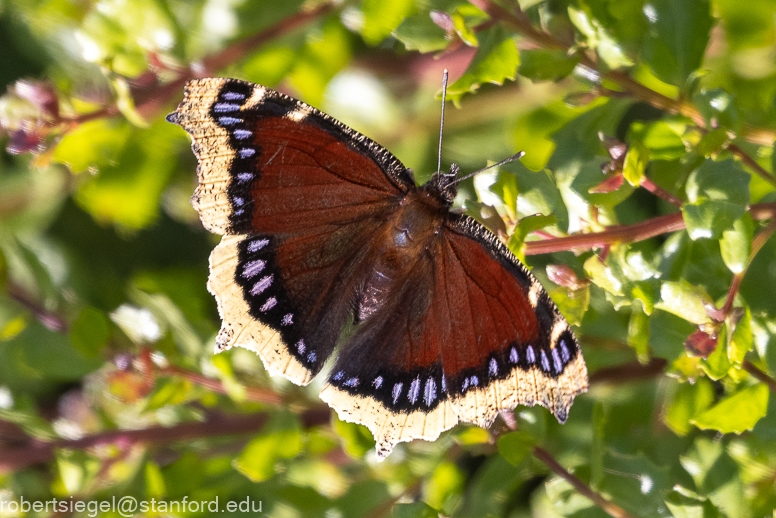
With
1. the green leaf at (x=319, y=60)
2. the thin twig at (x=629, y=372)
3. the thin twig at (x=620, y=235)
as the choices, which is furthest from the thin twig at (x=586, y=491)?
the green leaf at (x=319, y=60)

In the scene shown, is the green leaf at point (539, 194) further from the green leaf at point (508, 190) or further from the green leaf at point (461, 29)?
the green leaf at point (461, 29)

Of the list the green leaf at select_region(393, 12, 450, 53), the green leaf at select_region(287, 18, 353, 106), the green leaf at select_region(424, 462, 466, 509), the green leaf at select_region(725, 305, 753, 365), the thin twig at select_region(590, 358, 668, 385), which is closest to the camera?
the green leaf at select_region(725, 305, 753, 365)

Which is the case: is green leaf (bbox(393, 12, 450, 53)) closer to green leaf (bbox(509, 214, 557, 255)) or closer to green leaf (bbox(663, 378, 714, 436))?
green leaf (bbox(509, 214, 557, 255))

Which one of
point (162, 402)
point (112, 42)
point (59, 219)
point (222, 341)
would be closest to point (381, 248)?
point (222, 341)

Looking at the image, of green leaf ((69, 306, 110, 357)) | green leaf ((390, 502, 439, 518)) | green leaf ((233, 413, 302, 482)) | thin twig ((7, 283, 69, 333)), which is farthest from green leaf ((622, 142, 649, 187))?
thin twig ((7, 283, 69, 333))

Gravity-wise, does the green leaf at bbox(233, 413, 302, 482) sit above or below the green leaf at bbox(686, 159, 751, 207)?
below

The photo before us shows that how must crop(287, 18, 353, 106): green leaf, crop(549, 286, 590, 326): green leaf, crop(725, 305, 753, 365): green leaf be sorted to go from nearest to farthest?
crop(725, 305, 753, 365): green leaf → crop(549, 286, 590, 326): green leaf → crop(287, 18, 353, 106): green leaf

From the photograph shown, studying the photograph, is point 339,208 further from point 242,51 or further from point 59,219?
point 59,219
